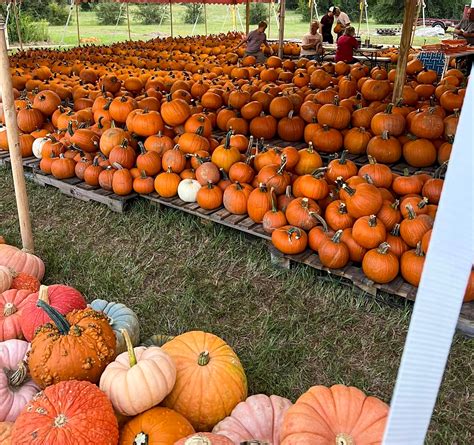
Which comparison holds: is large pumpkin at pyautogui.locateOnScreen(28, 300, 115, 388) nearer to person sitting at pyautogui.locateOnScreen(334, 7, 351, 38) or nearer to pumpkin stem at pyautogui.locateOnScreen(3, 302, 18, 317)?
pumpkin stem at pyautogui.locateOnScreen(3, 302, 18, 317)

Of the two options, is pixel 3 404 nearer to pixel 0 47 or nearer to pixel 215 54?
pixel 0 47

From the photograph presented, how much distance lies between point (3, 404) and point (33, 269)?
157cm

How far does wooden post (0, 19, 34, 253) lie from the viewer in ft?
10.2

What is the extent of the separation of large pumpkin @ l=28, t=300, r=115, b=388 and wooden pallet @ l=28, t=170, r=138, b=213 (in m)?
2.68

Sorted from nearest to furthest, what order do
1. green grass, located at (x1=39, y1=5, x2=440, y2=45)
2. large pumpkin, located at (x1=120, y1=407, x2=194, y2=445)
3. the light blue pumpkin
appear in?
large pumpkin, located at (x1=120, y1=407, x2=194, y2=445) < the light blue pumpkin < green grass, located at (x1=39, y1=5, x2=440, y2=45)

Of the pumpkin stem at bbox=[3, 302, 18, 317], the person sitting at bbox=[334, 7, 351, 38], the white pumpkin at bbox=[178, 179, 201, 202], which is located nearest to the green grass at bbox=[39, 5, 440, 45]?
the person sitting at bbox=[334, 7, 351, 38]

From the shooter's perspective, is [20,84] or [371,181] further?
[20,84]

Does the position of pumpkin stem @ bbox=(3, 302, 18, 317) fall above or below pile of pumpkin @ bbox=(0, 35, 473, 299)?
below

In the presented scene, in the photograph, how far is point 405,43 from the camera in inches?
204

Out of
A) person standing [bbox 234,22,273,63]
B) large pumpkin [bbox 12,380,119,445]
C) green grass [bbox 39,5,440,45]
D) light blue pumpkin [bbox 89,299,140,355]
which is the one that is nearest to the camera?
large pumpkin [bbox 12,380,119,445]

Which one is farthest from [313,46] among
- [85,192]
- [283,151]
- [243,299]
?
[243,299]

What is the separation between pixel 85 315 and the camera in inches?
87.4

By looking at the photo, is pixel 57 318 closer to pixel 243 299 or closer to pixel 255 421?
pixel 255 421

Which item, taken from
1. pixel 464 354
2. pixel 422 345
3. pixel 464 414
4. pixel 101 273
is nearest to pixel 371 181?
pixel 464 354
